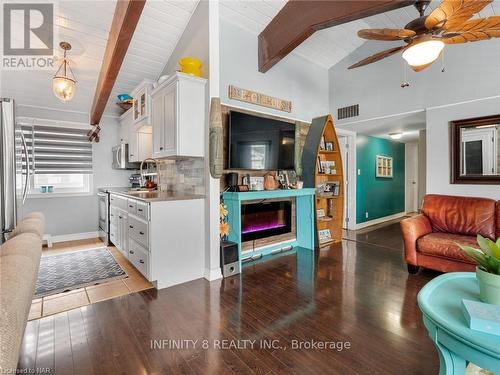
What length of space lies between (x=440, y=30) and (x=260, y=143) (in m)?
2.28

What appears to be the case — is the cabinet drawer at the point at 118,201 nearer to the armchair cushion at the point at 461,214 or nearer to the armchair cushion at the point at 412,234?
the armchair cushion at the point at 412,234

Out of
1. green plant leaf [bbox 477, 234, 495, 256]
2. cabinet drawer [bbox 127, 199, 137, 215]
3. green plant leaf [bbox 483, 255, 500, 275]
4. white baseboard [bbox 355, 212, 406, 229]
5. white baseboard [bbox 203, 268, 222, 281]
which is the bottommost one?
white baseboard [bbox 203, 268, 222, 281]

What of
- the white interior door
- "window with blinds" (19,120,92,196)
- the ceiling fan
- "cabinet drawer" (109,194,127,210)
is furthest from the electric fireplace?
the white interior door

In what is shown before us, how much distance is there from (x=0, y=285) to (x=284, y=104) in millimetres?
4107

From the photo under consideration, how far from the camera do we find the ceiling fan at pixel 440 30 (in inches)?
71.1

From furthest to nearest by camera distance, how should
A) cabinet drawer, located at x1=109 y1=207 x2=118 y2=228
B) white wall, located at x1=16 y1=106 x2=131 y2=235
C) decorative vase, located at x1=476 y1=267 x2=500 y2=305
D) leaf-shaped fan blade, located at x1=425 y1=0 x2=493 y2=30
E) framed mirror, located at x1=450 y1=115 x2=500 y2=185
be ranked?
white wall, located at x1=16 y1=106 x2=131 y2=235
cabinet drawer, located at x1=109 y1=207 x2=118 y2=228
framed mirror, located at x1=450 y1=115 x2=500 y2=185
leaf-shaped fan blade, located at x1=425 y1=0 x2=493 y2=30
decorative vase, located at x1=476 y1=267 x2=500 y2=305

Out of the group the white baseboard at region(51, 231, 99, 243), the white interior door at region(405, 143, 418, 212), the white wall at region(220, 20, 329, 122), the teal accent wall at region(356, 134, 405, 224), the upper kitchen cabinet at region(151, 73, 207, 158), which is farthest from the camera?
the white interior door at region(405, 143, 418, 212)

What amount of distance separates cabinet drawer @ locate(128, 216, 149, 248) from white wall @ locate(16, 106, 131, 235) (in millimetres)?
2585

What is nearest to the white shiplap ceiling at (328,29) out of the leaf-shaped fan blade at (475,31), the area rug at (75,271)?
the leaf-shaped fan blade at (475,31)

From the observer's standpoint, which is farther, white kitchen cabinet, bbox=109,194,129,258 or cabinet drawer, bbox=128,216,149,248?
white kitchen cabinet, bbox=109,194,129,258

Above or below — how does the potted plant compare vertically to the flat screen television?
below

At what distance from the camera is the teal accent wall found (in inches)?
223

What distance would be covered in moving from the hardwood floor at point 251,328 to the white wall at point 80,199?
3356 millimetres

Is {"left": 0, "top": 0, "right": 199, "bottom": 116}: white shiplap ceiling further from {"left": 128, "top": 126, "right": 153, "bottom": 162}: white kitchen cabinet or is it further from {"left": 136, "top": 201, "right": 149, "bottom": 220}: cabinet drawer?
{"left": 136, "top": 201, "right": 149, "bottom": 220}: cabinet drawer
